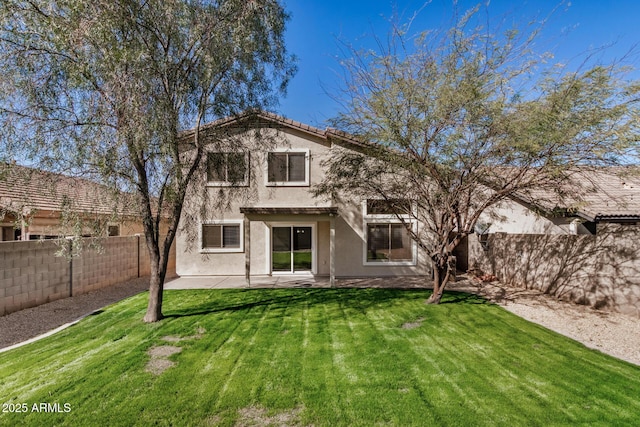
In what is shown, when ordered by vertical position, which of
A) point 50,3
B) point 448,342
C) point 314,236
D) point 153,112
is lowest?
point 448,342

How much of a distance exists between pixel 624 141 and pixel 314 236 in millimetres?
10436

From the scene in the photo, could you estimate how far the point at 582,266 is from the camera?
359 inches

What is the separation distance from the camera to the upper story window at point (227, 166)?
8.50 meters

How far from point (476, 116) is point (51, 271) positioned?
42.6ft

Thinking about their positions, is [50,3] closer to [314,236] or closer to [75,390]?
[75,390]

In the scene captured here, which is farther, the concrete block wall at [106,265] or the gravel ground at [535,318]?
the concrete block wall at [106,265]

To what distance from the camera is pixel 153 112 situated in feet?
19.7

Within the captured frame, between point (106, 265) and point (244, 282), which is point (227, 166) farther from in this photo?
point (106, 265)

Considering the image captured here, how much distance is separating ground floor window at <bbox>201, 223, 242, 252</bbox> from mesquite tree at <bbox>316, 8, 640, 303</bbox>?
737 cm

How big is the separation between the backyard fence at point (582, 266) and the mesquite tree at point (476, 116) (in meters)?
1.95

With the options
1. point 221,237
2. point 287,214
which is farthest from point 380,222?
point 221,237

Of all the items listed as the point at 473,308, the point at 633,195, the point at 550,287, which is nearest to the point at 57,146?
the point at 473,308

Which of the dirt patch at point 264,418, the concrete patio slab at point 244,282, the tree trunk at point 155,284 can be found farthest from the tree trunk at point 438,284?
the tree trunk at point 155,284

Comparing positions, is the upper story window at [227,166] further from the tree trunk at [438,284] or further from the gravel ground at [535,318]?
the tree trunk at [438,284]
